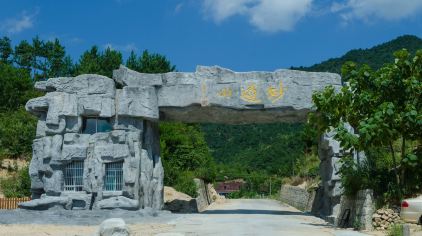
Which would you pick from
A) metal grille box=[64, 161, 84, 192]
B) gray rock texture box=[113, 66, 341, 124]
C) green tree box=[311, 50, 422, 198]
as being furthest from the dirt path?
gray rock texture box=[113, 66, 341, 124]

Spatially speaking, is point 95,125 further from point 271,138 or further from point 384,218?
point 271,138

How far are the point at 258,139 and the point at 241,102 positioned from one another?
174ft

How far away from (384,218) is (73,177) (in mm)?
9890

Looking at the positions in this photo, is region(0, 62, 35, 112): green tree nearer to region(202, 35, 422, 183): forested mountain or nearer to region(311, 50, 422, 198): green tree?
region(202, 35, 422, 183): forested mountain

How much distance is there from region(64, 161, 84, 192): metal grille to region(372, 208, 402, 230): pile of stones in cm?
944

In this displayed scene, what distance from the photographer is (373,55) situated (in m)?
A: 66.6

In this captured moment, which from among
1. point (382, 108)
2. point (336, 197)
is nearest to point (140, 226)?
point (382, 108)

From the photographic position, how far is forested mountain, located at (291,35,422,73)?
63.5 m

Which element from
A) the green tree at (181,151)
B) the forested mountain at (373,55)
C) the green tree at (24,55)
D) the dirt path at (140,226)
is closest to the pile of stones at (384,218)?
the dirt path at (140,226)

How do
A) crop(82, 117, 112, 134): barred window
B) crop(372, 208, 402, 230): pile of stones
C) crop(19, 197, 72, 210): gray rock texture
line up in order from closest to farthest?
1. crop(372, 208, 402, 230): pile of stones
2. crop(19, 197, 72, 210): gray rock texture
3. crop(82, 117, 112, 134): barred window

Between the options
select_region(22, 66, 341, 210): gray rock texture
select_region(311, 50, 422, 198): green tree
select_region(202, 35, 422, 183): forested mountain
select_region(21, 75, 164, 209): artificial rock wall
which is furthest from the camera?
select_region(202, 35, 422, 183): forested mountain

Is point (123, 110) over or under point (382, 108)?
over

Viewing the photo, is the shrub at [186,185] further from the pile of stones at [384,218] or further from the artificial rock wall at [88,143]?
the pile of stones at [384,218]

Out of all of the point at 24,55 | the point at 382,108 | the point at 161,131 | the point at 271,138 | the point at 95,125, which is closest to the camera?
the point at 382,108
